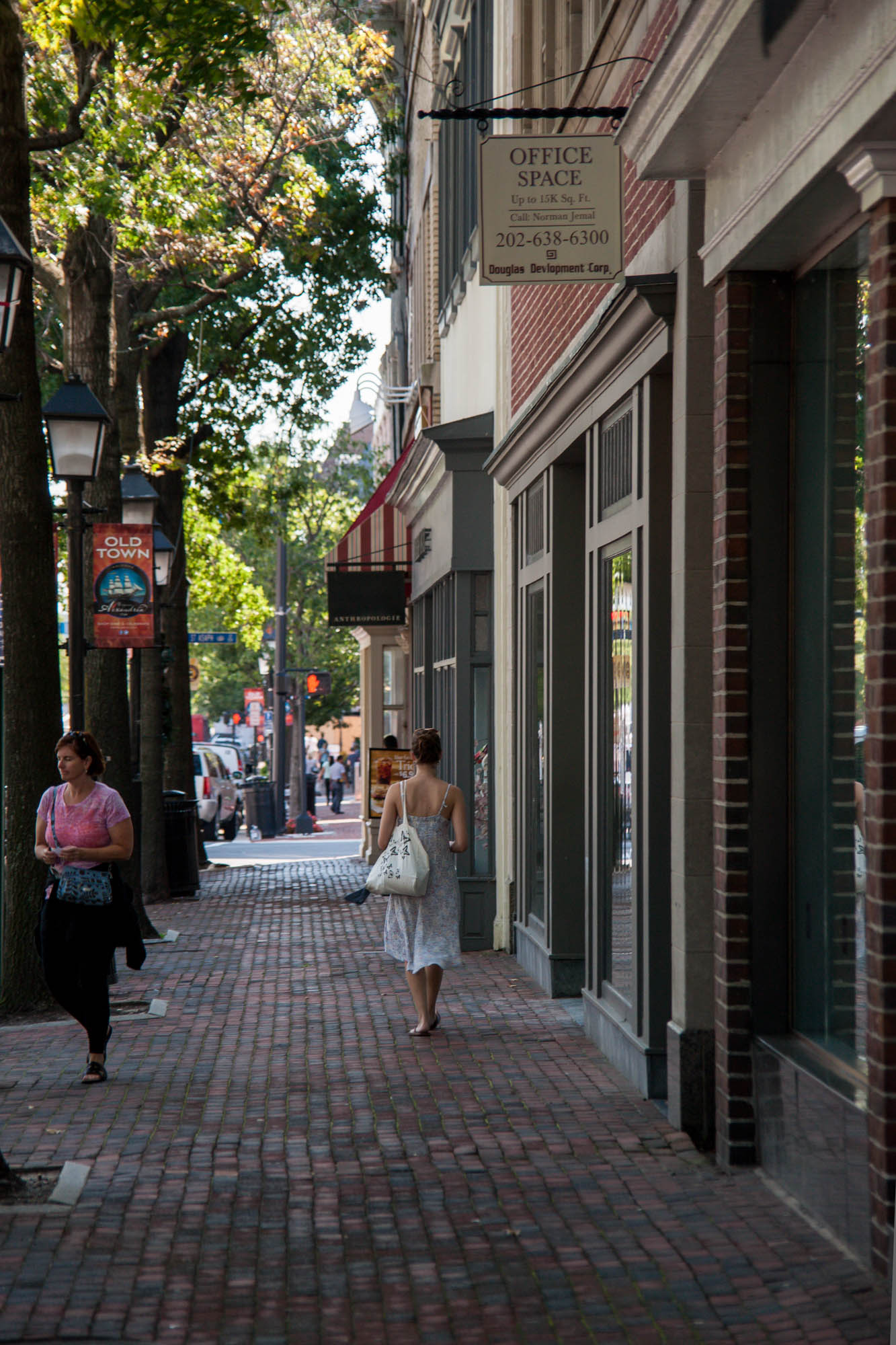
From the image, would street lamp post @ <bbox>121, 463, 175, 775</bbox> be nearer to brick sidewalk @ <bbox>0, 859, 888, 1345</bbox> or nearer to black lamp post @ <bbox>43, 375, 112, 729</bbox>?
black lamp post @ <bbox>43, 375, 112, 729</bbox>

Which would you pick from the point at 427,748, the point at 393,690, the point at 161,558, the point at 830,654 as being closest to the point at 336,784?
the point at 393,690

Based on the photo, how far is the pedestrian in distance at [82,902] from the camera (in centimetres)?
851

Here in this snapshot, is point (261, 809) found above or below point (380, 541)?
below

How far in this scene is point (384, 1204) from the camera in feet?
20.1

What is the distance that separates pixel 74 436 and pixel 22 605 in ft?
6.90

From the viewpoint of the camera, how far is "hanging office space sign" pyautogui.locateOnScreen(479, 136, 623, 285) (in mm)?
8070

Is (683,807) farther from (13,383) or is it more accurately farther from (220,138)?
(220,138)

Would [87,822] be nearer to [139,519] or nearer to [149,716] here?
[139,519]

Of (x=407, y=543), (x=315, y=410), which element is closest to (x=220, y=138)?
(x=407, y=543)

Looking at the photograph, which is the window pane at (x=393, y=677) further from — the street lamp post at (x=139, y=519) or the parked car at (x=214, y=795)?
the street lamp post at (x=139, y=519)

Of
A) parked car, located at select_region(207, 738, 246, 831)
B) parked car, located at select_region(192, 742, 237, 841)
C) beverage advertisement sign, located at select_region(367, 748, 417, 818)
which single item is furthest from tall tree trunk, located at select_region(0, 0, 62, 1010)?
parked car, located at select_region(207, 738, 246, 831)

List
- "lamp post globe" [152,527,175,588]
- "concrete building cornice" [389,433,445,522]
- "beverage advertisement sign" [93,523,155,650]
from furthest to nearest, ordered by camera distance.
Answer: "lamp post globe" [152,527,175,588] → "concrete building cornice" [389,433,445,522] → "beverage advertisement sign" [93,523,155,650]

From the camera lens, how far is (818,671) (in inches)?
245

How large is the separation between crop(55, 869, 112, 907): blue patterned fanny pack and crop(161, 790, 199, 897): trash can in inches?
449
